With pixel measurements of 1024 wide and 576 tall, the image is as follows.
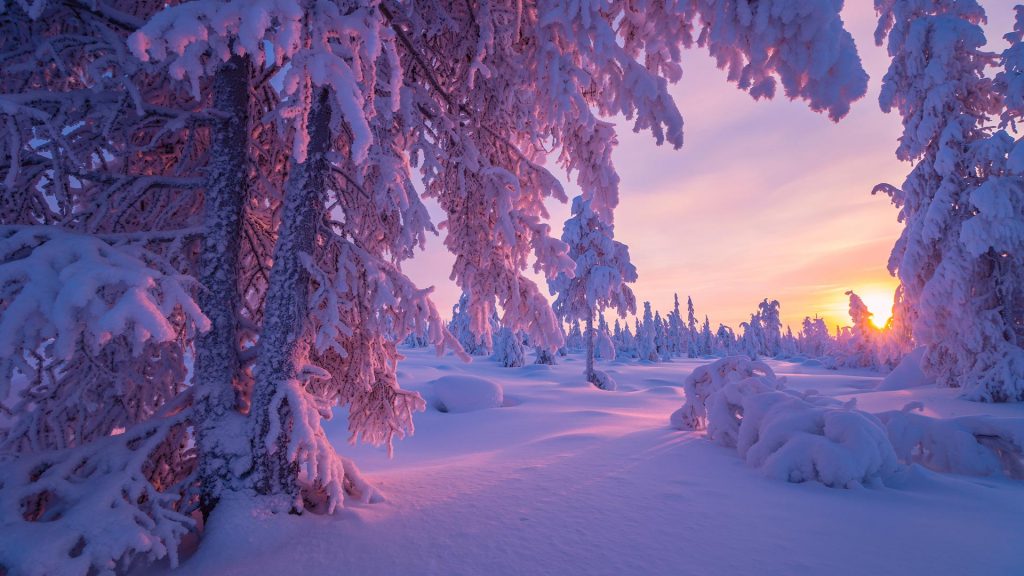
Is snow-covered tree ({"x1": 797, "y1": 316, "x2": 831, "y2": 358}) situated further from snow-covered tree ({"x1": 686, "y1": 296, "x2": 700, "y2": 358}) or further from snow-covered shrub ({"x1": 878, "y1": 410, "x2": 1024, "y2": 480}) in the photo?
snow-covered shrub ({"x1": 878, "y1": 410, "x2": 1024, "y2": 480})

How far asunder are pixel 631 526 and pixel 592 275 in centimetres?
1856

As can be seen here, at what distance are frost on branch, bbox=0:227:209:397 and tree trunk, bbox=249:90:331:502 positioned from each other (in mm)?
971

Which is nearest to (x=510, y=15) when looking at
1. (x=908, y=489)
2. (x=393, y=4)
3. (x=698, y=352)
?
(x=393, y=4)

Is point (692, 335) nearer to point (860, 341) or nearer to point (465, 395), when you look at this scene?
point (860, 341)

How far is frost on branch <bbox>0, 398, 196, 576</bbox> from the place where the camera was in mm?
2051

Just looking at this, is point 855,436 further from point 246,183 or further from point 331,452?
point 246,183

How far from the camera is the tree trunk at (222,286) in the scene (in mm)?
2912

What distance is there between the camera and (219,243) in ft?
10.3

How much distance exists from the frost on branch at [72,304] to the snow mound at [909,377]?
18675mm

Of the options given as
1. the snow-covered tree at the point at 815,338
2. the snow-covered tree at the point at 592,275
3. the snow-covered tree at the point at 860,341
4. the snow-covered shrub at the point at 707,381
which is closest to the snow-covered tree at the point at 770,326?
the snow-covered tree at the point at 815,338

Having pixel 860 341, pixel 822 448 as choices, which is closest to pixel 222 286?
pixel 822 448

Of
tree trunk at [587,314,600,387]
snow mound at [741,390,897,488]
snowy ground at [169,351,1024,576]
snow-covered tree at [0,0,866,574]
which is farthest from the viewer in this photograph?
tree trunk at [587,314,600,387]

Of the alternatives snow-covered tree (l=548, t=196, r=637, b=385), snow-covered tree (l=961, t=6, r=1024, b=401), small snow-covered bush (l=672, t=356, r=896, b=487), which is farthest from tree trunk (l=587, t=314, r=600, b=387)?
small snow-covered bush (l=672, t=356, r=896, b=487)

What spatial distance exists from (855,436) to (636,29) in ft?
14.0
